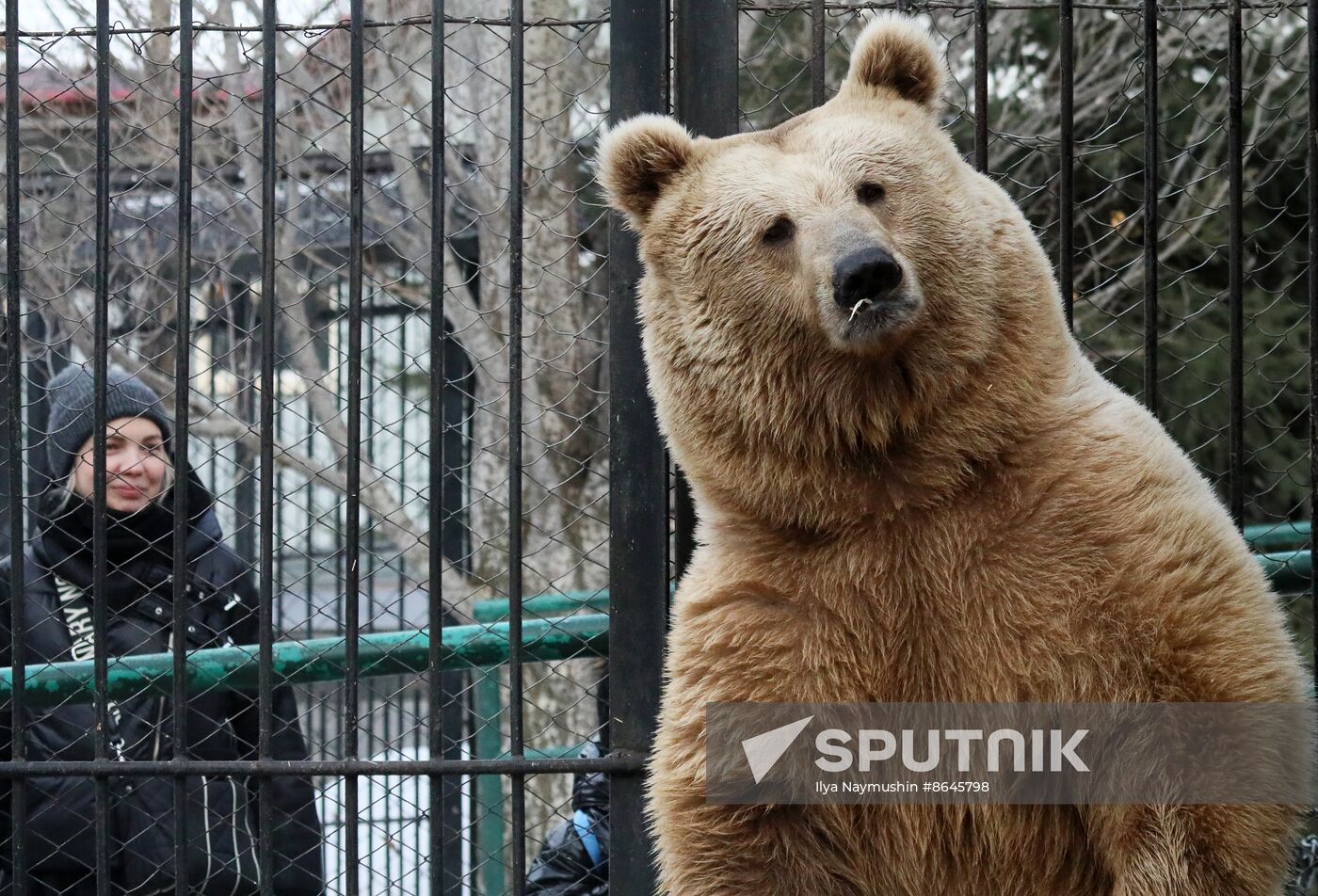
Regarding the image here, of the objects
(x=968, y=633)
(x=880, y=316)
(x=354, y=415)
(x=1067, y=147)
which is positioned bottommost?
(x=968, y=633)

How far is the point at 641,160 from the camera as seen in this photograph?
2568 millimetres

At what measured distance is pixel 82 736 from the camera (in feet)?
11.1

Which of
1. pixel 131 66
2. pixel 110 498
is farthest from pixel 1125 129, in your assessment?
pixel 110 498

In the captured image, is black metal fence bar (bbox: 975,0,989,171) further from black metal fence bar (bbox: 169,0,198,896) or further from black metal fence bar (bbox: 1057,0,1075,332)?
black metal fence bar (bbox: 169,0,198,896)

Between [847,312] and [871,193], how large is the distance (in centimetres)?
32

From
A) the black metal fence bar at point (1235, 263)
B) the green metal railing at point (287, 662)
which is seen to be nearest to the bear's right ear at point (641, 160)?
the green metal railing at point (287, 662)

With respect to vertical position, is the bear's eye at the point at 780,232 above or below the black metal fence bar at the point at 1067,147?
below

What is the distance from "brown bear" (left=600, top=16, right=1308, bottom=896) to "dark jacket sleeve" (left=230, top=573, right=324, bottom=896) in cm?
172

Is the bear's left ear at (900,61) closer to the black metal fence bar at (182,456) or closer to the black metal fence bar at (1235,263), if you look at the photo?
the black metal fence bar at (1235,263)

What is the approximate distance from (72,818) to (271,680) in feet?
3.25

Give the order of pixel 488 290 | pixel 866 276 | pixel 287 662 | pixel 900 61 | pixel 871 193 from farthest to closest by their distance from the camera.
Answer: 1. pixel 488 290
2. pixel 287 662
3. pixel 900 61
4. pixel 871 193
5. pixel 866 276

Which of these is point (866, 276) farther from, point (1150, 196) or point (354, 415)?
point (354, 415)

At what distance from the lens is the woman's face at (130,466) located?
12.6ft

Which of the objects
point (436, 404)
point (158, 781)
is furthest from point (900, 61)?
point (158, 781)
